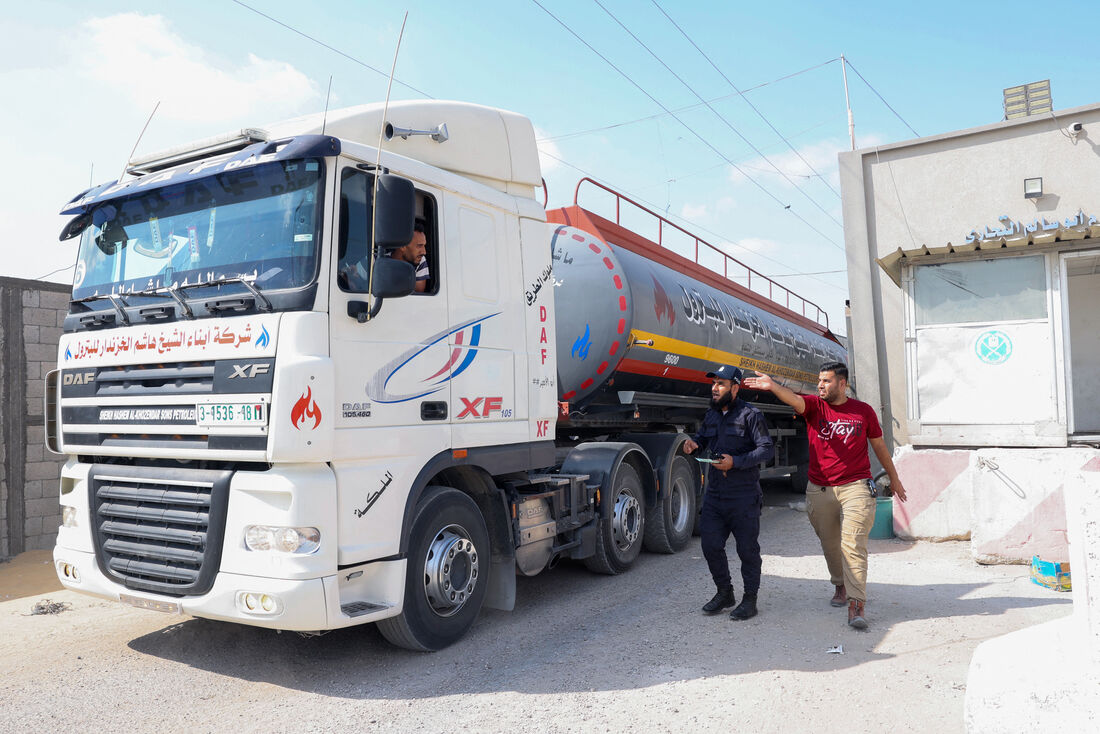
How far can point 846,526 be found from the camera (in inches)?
220

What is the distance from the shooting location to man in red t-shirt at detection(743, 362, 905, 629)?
5.49 m

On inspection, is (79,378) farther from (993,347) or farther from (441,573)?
(993,347)

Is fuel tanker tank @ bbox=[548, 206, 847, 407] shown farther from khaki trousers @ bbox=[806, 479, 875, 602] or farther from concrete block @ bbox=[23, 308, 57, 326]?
concrete block @ bbox=[23, 308, 57, 326]

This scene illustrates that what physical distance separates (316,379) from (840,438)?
3.80 meters

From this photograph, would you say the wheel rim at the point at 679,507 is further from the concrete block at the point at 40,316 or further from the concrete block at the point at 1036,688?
the concrete block at the point at 40,316

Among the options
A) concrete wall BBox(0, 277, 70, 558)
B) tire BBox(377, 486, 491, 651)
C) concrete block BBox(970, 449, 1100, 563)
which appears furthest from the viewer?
concrete wall BBox(0, 277, 70, 558)

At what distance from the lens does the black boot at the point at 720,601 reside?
5.82 meters

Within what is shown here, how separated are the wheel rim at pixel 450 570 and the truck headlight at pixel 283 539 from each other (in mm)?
928

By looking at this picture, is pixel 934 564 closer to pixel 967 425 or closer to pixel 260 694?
pixel 967 425

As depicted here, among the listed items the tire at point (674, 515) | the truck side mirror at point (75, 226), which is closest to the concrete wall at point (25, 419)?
the truck side mirror at point (75, 226)

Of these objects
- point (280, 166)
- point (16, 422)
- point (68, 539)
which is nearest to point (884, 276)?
point (280, 166)

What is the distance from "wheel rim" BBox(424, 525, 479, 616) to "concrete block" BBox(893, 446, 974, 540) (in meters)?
5.73

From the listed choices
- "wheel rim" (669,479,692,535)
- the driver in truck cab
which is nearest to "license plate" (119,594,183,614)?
the driver in truck cab

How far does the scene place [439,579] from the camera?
480cm
